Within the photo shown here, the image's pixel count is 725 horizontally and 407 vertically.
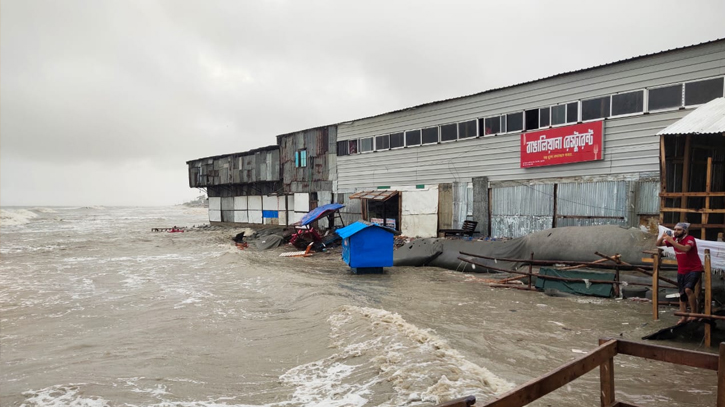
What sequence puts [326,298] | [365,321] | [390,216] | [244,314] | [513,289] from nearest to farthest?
[365,321] → [244,314] → [326,298] → [513,289] → [390,216]

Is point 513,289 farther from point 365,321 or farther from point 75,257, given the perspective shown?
point 75,257

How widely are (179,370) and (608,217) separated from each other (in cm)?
1373

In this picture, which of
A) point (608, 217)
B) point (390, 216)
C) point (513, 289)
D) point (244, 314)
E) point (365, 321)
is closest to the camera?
point (365, 321)

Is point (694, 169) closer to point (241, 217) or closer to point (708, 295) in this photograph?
point (708, 295)

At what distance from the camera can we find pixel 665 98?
12.8 metres

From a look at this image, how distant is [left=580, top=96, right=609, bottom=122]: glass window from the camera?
46.2ft

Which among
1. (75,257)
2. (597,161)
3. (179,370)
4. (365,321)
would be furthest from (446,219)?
(75,257)

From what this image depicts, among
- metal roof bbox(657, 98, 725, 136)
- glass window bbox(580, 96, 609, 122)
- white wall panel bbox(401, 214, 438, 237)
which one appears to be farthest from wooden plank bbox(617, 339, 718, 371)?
white wall panel bbox(401, 214, 438, 237)

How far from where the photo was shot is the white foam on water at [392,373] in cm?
477

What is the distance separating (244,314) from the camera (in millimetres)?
9266

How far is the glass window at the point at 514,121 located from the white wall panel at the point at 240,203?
984 inches

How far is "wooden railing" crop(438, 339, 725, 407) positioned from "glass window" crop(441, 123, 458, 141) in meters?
16.0

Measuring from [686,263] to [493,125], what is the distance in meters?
11.1

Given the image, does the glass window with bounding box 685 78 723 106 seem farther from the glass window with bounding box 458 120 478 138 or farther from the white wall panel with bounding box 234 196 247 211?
the white wall panel with bounding box 234 196 247 211
